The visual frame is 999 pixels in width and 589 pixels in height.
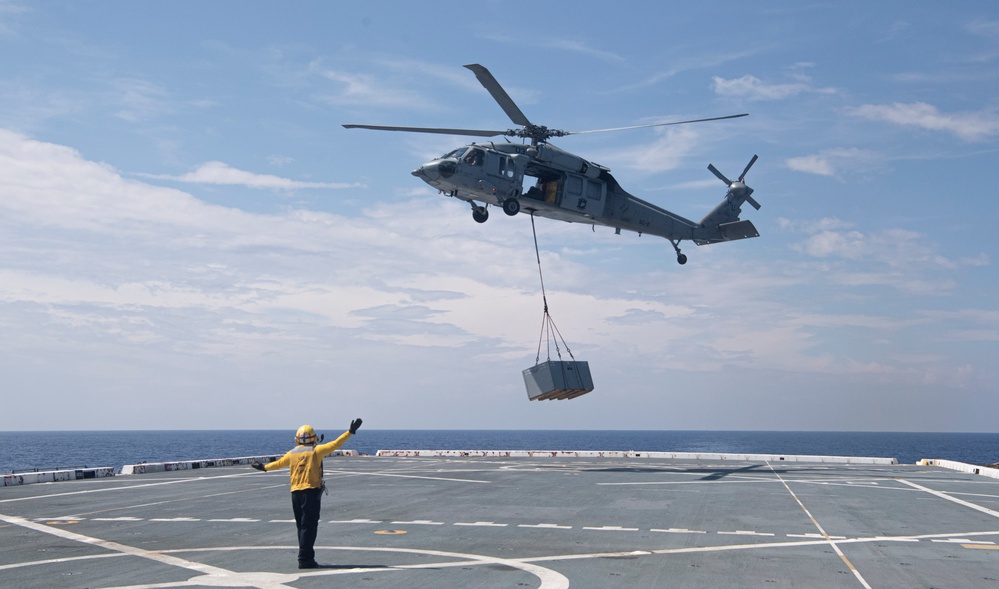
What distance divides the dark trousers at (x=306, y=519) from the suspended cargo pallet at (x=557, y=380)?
22122 mm

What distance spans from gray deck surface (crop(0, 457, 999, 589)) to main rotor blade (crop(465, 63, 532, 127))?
48.4 ft

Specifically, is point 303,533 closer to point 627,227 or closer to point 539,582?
point 539,582

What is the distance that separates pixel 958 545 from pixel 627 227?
24261 mm

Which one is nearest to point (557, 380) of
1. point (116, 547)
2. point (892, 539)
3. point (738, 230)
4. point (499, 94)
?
point (499, 94)

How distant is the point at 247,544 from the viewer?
53.6 feet

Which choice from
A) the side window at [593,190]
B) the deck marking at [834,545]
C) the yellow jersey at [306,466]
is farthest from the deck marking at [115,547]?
the side window at [593,190]

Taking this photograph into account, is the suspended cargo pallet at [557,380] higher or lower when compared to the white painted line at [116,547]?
higher

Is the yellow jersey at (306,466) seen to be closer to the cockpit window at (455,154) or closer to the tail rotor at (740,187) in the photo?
the cockpit window at (455,154)

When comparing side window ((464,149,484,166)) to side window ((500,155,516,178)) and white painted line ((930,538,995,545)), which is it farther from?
white painted line ((930,538,995,545))

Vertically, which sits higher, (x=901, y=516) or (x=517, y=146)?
(x=517, y=146)

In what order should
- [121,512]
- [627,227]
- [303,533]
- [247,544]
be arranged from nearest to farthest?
[303,533]
[247,544]
[121,512]
[627,227]

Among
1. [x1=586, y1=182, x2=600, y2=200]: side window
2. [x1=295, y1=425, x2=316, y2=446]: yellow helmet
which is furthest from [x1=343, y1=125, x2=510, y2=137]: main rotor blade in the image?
[x1=295, y1=425, x2=316, y2=446]: yellow helmet

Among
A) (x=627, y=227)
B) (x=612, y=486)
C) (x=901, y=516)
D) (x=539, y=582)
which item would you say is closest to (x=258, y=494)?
(x=612, y=486)

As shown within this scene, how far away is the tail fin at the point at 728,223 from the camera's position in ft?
140
